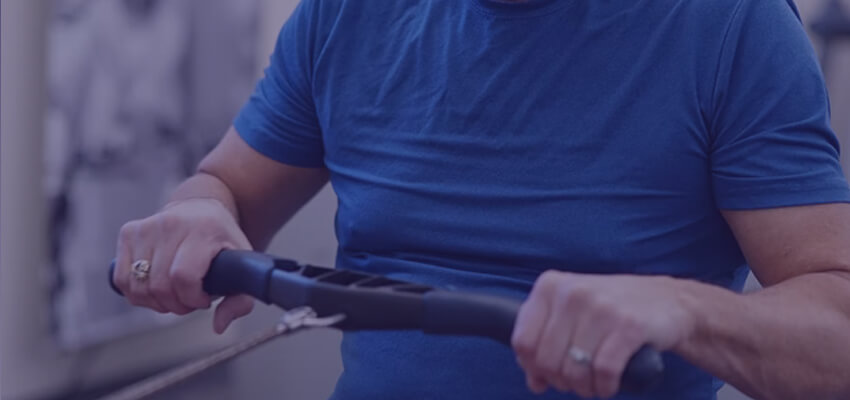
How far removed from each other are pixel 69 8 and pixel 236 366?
807 mm

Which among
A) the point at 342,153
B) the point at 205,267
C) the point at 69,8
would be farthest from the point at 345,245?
the point at 69,8

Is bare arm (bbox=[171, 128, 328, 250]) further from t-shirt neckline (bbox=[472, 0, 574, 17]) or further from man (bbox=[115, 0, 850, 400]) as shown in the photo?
t-shirt neckline (bbox=[472, 0, 574, 17])

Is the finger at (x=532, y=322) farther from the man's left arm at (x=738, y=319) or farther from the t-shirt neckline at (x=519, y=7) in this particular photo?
the t-shirt neckline at (x=519, y=7)

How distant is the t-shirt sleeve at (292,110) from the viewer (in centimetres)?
106

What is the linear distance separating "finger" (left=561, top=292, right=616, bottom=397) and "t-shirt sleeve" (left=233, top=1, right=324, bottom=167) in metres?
0.52

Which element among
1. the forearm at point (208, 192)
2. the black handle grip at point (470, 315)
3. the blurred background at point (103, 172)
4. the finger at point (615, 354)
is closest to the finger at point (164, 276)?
the forearm at point (208, 192)

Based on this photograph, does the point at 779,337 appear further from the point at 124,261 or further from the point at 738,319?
the point at 124,261

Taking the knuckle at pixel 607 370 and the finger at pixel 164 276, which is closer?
the knuckle at pixel 607 370

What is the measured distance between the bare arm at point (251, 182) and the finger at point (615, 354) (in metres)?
0.54

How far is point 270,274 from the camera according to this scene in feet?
2.52

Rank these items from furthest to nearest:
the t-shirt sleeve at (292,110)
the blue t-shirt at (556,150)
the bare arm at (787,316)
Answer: the t-shirt sleeve at (292,110) < the blue t-shirt at (556,150) < the bare arm at (787,316)

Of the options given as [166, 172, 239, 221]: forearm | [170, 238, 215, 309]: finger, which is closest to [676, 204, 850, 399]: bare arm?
[170, 238, 215, 309]: finger

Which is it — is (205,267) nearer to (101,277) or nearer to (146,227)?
(146,227)

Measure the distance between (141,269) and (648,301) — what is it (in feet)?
1.53
